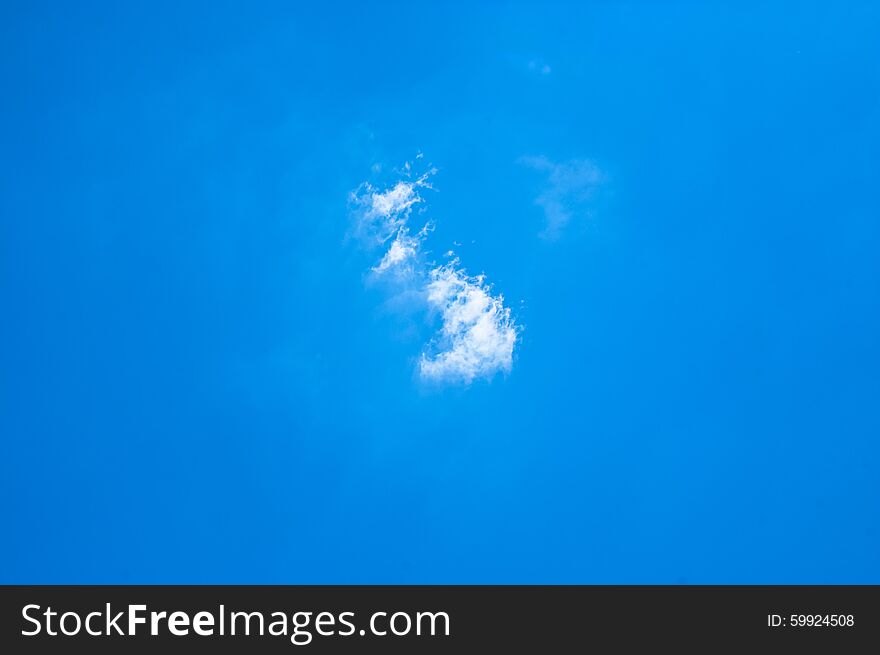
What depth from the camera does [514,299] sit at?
9.90 metres

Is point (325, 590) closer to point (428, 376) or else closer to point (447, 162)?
point (428, 376)

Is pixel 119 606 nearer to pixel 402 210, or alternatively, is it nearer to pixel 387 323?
pixel 387 323

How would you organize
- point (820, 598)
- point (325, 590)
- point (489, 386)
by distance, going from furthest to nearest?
point (489, 386) < point (325, 590) < point (820, 598)

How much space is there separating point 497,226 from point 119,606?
294 inches

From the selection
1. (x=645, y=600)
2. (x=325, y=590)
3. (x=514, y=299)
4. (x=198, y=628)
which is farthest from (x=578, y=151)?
(x=198, y=628)

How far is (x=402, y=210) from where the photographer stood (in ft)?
32.6

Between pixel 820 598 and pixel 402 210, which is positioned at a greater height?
pixel 402 210

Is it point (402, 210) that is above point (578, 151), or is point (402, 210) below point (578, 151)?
below

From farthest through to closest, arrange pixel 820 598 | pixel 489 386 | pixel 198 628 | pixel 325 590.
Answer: pixel 489 386
pixel 325 590
pixel 820 598
pixel 198 628

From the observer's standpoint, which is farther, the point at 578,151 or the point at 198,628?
the point at 578,151

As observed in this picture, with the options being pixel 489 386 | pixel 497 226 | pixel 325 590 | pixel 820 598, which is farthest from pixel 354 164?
pixel 820 598

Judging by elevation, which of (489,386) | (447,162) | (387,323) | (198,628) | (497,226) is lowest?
(198,628)

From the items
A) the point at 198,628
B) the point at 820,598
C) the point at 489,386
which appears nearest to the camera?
the point at 198,628

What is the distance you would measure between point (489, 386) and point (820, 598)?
17.1 ft
